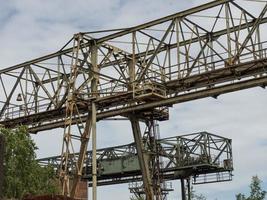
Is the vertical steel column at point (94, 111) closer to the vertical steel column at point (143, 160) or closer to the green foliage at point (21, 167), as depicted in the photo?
the vertical steel column at point (143, 160)

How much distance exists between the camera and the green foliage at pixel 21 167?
123 feet

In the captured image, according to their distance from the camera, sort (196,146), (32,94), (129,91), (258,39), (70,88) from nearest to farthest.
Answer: (258,39)
(129,91)
(70,88)
(32,94)
(196,146)

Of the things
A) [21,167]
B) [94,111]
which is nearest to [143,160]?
[94,111]

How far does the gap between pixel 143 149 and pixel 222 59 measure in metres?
8.23

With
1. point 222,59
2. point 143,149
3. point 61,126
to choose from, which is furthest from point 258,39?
point 61,126

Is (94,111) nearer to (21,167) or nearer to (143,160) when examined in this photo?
(143,160)

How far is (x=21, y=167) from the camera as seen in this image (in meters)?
38.4

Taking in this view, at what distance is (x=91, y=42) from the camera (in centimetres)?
3569

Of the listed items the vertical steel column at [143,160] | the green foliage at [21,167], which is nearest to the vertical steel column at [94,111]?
the vertical steel column at [143,160]

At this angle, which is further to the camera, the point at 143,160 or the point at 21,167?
the point at 21,167

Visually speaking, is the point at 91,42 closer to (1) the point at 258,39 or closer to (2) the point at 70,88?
(2) the point at 70,88

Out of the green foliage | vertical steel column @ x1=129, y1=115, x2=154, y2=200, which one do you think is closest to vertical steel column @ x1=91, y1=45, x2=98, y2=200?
vertical steel column @ x1=129, y1=115, x2=154, y2=200

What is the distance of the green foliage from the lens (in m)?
37.4

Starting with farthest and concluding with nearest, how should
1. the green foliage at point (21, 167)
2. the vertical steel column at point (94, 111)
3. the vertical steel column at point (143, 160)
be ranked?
the green foliage at point (21, 167) < the vertical steel column at point (143, 160) < the vertical steel column at point (94, 111)
